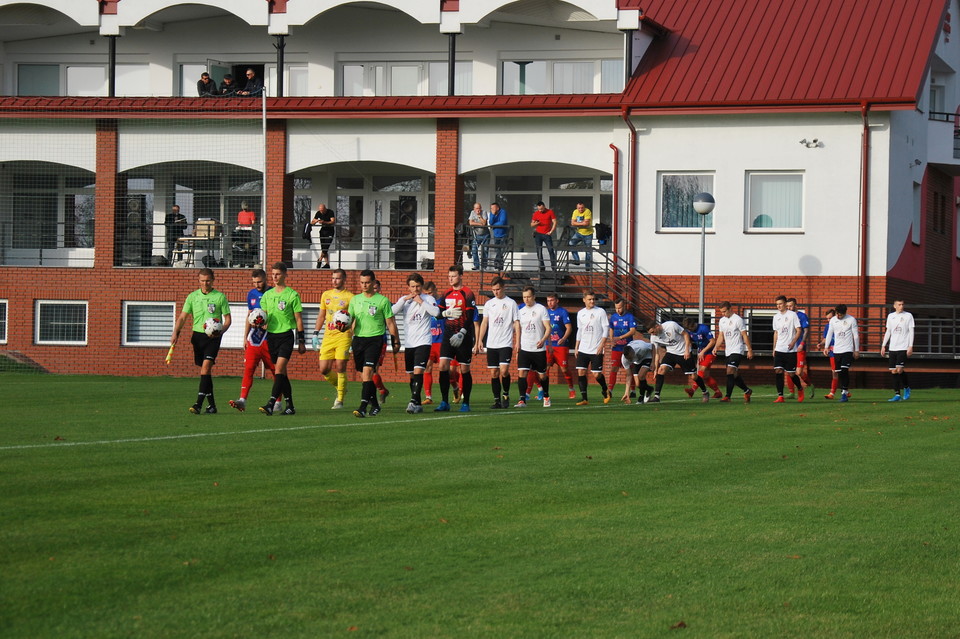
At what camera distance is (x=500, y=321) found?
20.1 meters

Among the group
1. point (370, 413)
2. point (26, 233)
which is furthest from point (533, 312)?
point (26, 233)

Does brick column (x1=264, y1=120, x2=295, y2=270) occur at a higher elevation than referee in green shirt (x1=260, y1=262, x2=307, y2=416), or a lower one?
higher

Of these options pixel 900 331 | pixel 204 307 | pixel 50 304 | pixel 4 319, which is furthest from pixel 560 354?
pixel 4 319

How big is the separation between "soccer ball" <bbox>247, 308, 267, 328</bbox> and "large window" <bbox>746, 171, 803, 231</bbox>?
684 inches

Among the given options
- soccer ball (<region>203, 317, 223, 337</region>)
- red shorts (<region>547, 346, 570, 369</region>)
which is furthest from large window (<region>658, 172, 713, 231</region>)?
soccer ball (<region>203, 317, 223, 337</region>)

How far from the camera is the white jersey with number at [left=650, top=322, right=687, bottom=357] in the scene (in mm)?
22422

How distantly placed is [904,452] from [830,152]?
18.2 metres

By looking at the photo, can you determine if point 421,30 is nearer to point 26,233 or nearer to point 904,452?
point 26,233

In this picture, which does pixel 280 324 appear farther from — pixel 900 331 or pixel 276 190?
pixel 276 190

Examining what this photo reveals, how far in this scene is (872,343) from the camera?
30375mm

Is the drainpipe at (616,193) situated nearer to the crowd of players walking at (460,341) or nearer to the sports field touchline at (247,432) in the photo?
the crowd of players walking at (460,341)

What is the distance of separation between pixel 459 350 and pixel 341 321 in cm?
265

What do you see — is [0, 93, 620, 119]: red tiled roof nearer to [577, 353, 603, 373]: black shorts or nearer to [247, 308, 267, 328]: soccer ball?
[577, 353, 603, 373]: black shorts

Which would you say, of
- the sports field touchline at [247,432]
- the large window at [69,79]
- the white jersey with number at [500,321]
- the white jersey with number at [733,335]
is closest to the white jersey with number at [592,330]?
the white jersey with number at [500,321]
